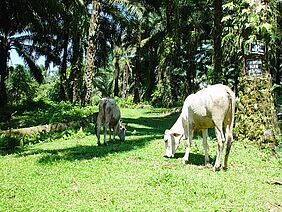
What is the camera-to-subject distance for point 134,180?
8.20 m

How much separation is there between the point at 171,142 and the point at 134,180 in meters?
3.34

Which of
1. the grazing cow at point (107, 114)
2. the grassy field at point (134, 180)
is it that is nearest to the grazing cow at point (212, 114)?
the grassy field at point (134, 180)

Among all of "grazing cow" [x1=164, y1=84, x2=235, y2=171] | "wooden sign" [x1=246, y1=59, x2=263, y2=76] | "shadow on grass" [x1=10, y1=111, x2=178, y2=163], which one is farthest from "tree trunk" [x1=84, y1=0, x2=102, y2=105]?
"grazing cow" [x1=164, y1=84, x2=235, y2=171]

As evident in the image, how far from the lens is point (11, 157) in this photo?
12.0m

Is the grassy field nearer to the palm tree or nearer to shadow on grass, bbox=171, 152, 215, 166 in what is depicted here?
shadow on grass, bbox=171, 152, 215, 166

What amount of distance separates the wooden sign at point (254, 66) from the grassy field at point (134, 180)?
2.34m

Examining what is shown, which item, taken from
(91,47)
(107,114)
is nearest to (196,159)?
(107,114)

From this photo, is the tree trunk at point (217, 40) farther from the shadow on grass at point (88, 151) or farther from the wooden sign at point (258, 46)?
the wooden sign at point (258, 46)

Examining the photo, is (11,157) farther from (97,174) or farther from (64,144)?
(97,174)

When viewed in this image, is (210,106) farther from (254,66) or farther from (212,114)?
(254,66)

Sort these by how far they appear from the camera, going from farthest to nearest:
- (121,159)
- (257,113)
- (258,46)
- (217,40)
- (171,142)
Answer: (217,40)
(258,46)
(257,113)
(171,142)
(121,159)

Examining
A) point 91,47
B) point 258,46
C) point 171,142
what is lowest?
point 171,142

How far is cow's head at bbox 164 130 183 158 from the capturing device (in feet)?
36.9

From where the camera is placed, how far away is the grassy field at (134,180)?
22.2 ft
